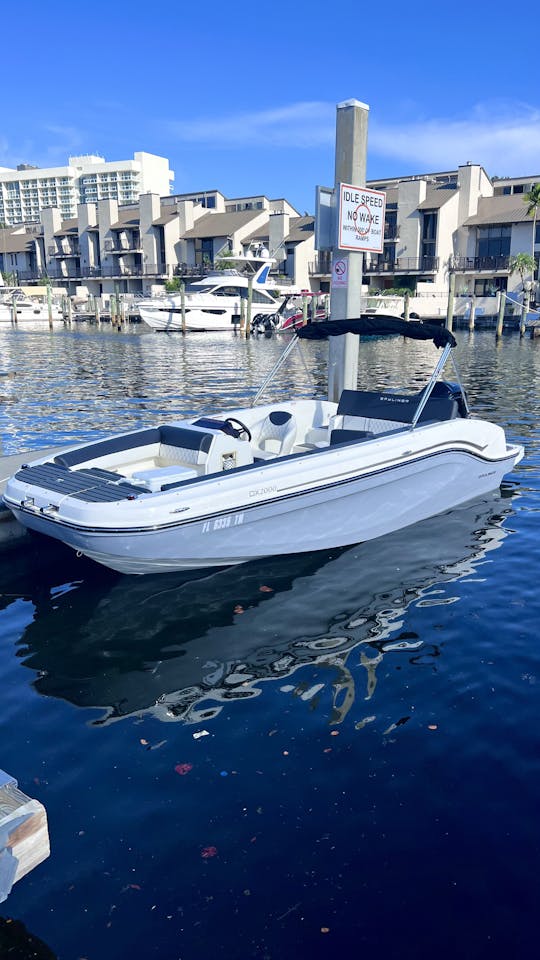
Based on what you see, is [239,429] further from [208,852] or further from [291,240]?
[291,240]

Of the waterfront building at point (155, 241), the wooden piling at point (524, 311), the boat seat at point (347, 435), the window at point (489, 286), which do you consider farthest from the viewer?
the waterfront building at point (155, 241)

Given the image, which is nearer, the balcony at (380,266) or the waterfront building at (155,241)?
the balcony at (380,266)

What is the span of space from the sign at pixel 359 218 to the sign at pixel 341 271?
0.74ft

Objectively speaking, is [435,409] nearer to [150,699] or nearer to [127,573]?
[127,573]

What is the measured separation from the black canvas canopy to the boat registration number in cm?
347

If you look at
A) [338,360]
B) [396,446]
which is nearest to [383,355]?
[338,360]

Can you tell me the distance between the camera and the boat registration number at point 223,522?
6777mm

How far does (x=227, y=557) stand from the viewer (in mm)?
7277

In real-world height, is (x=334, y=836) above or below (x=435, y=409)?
below

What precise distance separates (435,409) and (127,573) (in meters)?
4.54

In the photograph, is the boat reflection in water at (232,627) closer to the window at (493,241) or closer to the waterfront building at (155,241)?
the window at (493,241)

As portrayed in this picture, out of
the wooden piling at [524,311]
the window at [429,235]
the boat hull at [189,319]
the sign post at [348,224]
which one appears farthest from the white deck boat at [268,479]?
the window at [429,235]

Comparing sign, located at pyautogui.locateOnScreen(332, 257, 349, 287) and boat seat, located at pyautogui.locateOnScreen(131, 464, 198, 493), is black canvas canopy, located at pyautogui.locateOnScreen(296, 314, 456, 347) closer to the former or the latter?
sign, located at pyautogui.locateOnScreen(332, 257, 349, 287)

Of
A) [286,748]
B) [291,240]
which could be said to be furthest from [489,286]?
[286,748]
